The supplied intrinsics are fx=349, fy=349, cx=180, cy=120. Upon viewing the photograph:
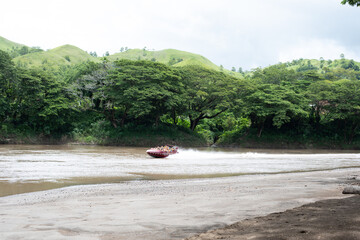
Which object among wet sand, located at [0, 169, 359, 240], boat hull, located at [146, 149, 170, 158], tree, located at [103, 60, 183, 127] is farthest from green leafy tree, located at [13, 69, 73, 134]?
wet sand, located at [0, 169, 359, 240]

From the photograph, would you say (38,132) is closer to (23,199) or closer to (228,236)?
(23,199)

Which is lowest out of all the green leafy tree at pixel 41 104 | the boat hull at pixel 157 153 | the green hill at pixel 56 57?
the boat hull at pixel 157 153

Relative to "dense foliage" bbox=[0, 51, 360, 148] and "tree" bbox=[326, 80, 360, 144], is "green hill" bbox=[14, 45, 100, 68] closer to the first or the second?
"dense foliage" bbox=[0, 51, 360, 148]

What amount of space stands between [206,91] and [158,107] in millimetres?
7632

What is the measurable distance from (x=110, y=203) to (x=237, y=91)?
46.2 meters

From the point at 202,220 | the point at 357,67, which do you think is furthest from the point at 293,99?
the point at 357,67

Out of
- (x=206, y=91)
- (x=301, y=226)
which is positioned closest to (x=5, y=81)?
(x=206, y=91)

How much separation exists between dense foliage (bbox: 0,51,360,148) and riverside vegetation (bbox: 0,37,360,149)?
0.46ft

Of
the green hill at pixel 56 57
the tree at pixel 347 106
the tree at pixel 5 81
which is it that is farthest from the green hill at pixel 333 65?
the tree at pixel 5 81

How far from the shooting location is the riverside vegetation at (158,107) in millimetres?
47406

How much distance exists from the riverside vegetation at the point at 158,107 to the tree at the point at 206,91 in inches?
5.9

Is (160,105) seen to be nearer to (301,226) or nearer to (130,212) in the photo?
(130,212)

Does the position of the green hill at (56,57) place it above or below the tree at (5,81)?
above

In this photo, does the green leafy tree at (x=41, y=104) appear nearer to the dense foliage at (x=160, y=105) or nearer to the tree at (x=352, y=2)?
the dense foliage at (x=160, y=105)
